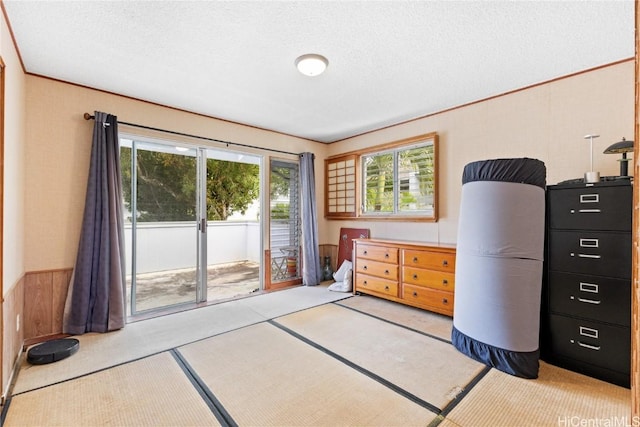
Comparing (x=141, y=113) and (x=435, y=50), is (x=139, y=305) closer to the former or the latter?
(x=141, y=113)

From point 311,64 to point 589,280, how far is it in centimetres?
268

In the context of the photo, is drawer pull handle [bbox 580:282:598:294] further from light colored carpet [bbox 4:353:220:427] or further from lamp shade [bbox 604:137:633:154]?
light colored carpet [bbox 4:353:220:427]

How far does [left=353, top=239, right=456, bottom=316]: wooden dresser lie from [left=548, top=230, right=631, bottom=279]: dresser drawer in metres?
0.99

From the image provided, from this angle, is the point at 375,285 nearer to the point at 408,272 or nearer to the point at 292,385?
the point at 408,272

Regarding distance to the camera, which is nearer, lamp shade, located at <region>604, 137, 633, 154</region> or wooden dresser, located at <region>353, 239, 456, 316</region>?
lamp shade, located at <region>604, 137, 633, 154</region>

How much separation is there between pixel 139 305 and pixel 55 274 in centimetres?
93

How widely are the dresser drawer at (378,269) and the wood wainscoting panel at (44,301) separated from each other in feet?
11.0

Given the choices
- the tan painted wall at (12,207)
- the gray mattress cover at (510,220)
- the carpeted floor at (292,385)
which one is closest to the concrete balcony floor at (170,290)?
the carpeted floor at (292,385)

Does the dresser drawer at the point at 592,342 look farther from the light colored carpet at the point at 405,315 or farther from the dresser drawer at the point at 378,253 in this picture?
the dresser drawer at the point at 378,253

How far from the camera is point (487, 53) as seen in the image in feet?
7.72

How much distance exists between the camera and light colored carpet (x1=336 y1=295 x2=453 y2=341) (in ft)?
9.63

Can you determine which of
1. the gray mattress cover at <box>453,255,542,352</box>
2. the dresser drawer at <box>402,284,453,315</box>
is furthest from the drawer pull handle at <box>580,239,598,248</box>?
the dresser drawer at <box>402,284,453,315</box>

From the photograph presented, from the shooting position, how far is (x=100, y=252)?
2891mm
